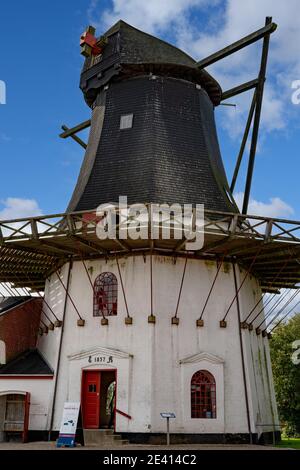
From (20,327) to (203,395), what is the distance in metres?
8.07

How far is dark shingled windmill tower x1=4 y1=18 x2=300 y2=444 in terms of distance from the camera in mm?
17391

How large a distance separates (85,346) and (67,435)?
3.21 meters

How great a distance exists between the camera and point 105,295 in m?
19.0

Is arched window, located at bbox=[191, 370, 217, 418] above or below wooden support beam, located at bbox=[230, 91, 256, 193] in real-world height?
below

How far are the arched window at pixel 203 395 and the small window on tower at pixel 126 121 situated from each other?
32.2 ft

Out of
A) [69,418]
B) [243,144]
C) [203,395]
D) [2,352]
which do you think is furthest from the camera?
[243,144]

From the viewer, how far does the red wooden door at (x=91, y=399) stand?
58.9 ft

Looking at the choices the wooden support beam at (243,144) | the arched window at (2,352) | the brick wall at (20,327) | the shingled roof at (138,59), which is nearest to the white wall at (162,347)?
the arched window at (2,352)

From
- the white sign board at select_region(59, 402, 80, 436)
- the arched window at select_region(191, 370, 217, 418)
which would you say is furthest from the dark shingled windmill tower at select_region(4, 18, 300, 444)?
the white sign board at select_region(59, 402, 80, 436)

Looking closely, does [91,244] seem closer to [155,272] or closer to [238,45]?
[155,272]

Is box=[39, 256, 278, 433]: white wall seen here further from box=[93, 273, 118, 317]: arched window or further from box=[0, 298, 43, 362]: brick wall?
box=[0, 298, 43, 362]: brick wall

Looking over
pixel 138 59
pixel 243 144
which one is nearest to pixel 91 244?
pixel 138 59

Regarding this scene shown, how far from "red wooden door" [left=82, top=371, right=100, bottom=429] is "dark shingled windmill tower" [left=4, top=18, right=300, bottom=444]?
1.8 inches
